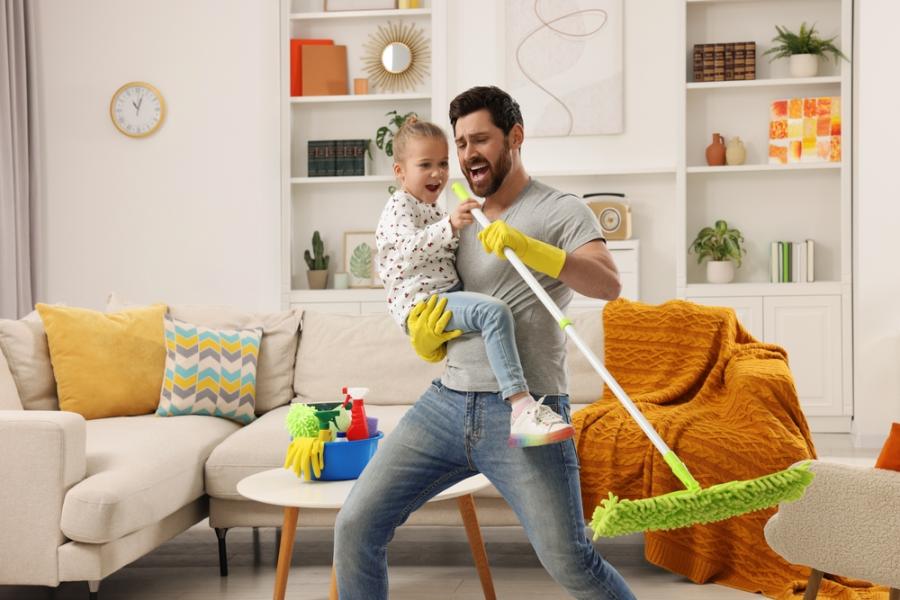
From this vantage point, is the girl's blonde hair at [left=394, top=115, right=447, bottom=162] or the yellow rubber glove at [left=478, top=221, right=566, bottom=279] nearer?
the yellow rubber glove at [left=478, top=221, right=566, bottom=279]

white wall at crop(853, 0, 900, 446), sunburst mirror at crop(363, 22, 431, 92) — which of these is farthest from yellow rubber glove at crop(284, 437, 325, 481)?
sunburst mirror at crop(363, 22, 431, 92)

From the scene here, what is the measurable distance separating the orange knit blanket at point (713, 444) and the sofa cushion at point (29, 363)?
1866 millimetres

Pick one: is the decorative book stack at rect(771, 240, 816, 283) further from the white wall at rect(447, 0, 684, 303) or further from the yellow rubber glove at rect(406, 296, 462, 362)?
the yellow rubber glove at rect(406, 296, 462, 362)

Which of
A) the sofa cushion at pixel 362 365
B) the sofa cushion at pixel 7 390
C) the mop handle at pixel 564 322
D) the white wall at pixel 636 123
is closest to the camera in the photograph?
the mop handle at pixel 564 322

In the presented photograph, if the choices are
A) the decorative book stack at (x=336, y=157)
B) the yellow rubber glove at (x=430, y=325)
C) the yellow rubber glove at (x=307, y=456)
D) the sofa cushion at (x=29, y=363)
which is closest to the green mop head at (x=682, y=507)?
the yellow rubber glove at (x=430, y=325)

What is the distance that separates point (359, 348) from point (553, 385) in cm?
209

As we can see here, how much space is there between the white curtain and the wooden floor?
2.62 meters

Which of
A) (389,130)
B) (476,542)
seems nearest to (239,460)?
(476,542)

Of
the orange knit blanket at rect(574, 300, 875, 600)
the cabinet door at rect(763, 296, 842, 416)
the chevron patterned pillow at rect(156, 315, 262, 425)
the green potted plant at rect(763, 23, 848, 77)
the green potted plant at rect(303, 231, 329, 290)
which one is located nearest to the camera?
the orange knit blanket at rect(574, 300, 875, 600)

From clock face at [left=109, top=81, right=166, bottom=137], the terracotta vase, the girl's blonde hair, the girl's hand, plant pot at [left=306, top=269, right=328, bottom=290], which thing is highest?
clock face at [left=109, top=81, right=166, bottom=137]

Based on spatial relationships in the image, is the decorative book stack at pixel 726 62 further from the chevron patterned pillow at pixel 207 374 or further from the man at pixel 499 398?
the man at pixel 499 398

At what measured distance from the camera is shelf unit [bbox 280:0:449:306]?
5.97m

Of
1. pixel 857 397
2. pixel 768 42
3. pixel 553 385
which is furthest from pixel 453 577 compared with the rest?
pixel 768 42

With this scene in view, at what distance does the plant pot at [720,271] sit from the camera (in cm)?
563
